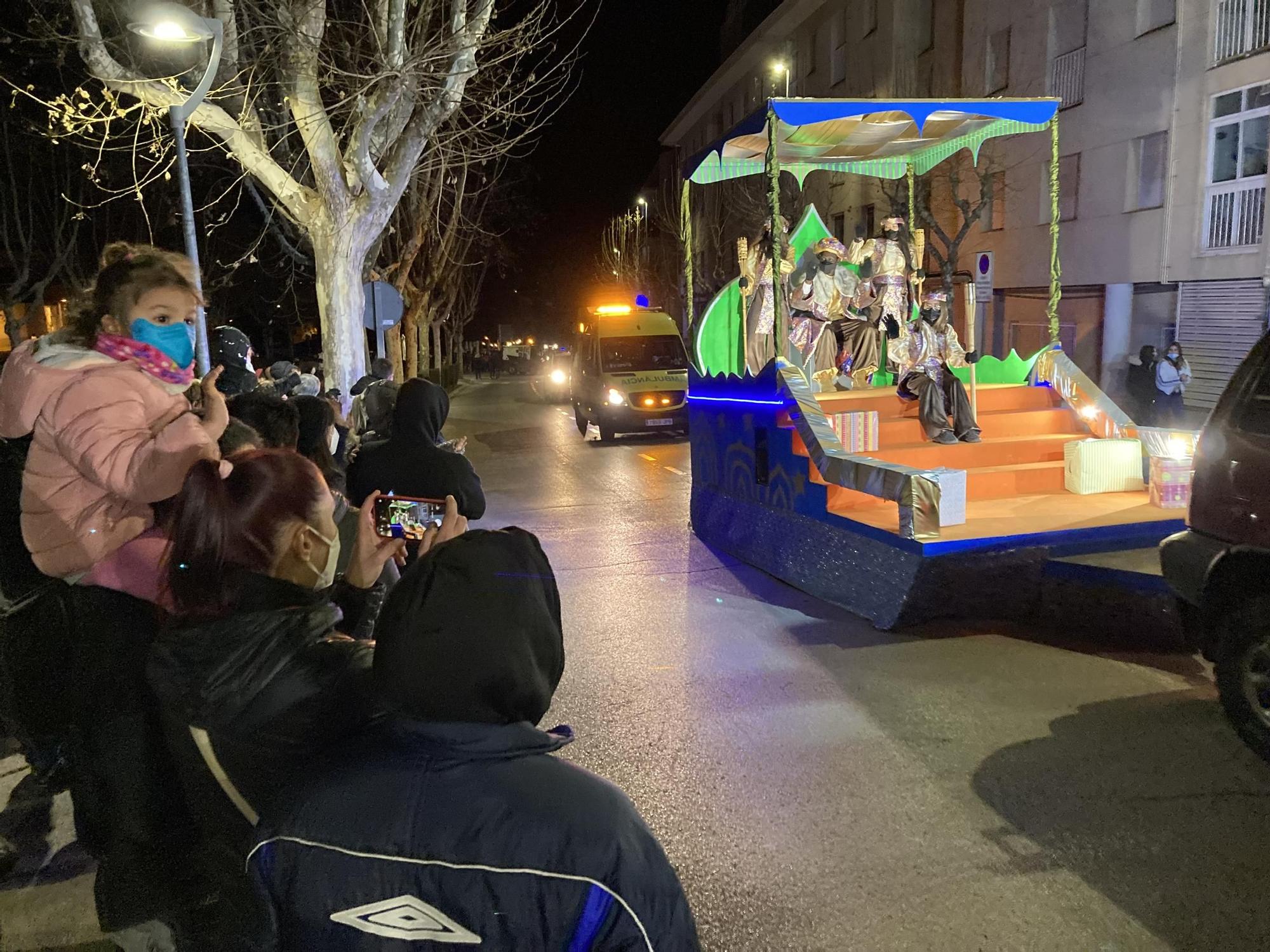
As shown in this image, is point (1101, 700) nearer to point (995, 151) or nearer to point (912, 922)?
point (912, 922)

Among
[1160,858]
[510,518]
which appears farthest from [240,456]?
[510,518]

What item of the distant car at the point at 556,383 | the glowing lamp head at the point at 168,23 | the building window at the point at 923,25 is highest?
the building window at the point at 923,25

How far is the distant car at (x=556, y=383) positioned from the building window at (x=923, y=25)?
13.0 meters

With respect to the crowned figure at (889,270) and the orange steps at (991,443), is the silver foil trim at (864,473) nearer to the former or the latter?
the orange steps at (991,443)

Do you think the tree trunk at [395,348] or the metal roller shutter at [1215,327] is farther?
the tree trunk at [395,348]

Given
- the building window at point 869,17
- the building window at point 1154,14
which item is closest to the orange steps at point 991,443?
the building window at point 1154,14

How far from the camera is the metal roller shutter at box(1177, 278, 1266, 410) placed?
637 inches

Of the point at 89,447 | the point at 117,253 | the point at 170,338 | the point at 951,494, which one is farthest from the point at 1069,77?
the point at 89,447

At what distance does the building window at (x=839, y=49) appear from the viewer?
97.5 feet

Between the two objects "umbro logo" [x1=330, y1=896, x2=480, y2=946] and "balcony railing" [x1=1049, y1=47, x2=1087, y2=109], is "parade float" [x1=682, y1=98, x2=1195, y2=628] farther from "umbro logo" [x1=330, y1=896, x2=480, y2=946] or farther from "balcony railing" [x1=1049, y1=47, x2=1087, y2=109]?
"balcony railing" [x1=1049, y1=47, x2=1087, y2=109]

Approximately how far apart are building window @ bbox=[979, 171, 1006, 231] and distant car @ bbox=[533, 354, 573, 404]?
12183 millimetres

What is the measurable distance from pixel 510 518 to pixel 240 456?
839cm

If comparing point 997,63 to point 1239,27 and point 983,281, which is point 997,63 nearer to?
point 983,281

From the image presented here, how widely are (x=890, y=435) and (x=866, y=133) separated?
3.03 metres
